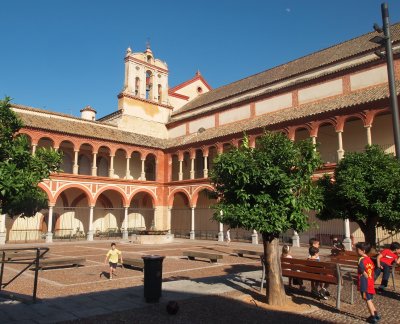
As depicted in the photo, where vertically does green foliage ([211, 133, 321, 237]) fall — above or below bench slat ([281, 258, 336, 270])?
above

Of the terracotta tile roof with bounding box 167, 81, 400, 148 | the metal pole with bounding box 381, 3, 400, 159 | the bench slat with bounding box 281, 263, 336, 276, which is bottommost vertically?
the bench slat with bounding box 281, 263, 336, 276

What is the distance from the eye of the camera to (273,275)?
736 cm

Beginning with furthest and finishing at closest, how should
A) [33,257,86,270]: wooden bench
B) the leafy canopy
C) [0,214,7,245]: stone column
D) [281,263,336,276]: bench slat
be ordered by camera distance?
[0,214,7,245]: stone column, [33,257,86,270]: wooden bench, the leafy canopy, [281,263,336,276]: bench slat

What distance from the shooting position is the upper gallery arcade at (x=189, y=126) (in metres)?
23.9

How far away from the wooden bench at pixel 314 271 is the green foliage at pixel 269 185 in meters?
0.93

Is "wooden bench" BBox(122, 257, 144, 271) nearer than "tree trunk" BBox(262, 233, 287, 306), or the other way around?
"tree trunk" BBox(262, 233, 287, 306)

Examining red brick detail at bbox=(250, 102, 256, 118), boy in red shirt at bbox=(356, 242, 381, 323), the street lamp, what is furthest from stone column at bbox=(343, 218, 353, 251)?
boy in red shirt at bbox=(356, 242, 381, 323)

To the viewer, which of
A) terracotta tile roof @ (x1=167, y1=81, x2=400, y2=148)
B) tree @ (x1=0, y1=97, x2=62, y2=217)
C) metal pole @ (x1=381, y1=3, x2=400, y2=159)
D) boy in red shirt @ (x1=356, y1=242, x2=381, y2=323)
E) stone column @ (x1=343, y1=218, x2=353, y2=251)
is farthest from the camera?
terracotta tile roof @ (x1=167, y1=81, x2=400, y2=148)

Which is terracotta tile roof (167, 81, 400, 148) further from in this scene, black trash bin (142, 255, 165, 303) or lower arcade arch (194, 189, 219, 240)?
black trash bin (142, 255, 165, 303)

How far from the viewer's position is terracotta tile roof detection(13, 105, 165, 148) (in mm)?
27531

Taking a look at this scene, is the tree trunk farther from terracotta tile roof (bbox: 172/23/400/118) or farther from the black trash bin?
terracotta tile roof (bbox: 172/23/400/118)

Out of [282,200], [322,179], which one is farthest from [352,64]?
[282,200]

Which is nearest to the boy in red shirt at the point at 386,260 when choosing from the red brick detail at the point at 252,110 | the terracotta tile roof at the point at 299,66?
the terracotta tile roof at the point at 299,66

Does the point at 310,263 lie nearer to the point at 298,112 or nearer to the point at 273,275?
the point at 273,275
